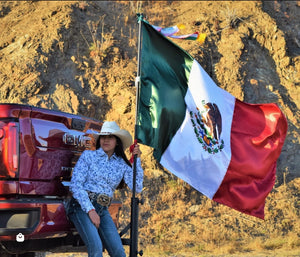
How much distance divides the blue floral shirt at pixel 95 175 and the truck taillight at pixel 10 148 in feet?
1.96

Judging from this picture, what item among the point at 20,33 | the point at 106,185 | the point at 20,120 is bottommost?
the point at 106,185

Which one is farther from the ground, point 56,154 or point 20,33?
point 20,33

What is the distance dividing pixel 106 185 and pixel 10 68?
8.94 m

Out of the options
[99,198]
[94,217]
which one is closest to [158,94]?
[99,198]

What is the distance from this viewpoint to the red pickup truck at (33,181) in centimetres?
470

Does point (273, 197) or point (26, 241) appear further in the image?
point (273, 197)

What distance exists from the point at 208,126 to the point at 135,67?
799cm

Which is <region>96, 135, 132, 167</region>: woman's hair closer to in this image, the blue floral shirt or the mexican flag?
the blue floral shirt

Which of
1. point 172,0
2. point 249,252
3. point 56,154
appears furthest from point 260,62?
point 56,154

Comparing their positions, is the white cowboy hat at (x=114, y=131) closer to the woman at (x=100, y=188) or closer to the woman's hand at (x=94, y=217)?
the woman at (x=100, y=188)

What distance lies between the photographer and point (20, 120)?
4.96m

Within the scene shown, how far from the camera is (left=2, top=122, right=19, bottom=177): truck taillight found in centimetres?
484

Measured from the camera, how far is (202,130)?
5773 mm

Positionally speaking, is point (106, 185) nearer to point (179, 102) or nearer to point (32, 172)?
point (32, 172)
